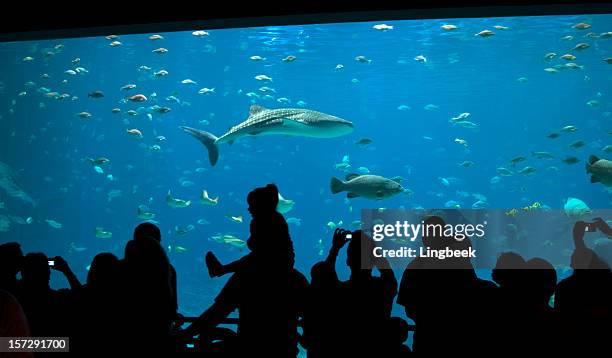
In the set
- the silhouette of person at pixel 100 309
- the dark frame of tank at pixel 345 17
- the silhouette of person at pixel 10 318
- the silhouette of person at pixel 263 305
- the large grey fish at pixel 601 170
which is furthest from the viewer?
the large grey fish at pixel 601 170

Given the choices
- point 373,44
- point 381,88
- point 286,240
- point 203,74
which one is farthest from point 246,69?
point 286,240

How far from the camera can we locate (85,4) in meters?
4.80

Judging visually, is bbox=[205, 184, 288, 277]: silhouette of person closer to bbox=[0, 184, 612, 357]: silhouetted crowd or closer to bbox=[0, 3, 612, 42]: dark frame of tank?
bbox=[0, 184, 612, 357]: silhouetted crowd

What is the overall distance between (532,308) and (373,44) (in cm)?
2538

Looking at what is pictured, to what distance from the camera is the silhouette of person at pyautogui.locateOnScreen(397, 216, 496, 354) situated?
92.4 inches

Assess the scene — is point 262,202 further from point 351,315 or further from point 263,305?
point 351,315

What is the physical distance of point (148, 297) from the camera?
249cm

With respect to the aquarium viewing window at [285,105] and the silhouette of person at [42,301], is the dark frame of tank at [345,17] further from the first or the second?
the silhouette of person at [42,301]

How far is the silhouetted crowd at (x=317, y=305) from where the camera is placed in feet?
7.68

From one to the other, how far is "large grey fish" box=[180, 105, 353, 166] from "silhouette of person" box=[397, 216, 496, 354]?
4.90 m

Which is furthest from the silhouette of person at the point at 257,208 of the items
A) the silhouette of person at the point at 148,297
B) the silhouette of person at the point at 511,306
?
the silhouette of person at the point at 511,306

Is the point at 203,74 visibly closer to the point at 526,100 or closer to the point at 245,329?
the point at 526,100

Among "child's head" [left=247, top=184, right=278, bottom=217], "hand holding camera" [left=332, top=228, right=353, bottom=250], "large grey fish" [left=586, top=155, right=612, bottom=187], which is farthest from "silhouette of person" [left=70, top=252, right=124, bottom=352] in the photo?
"large grey fish" [left=586, top=155, right=612, bottom=187]

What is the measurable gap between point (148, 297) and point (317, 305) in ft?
3.10
